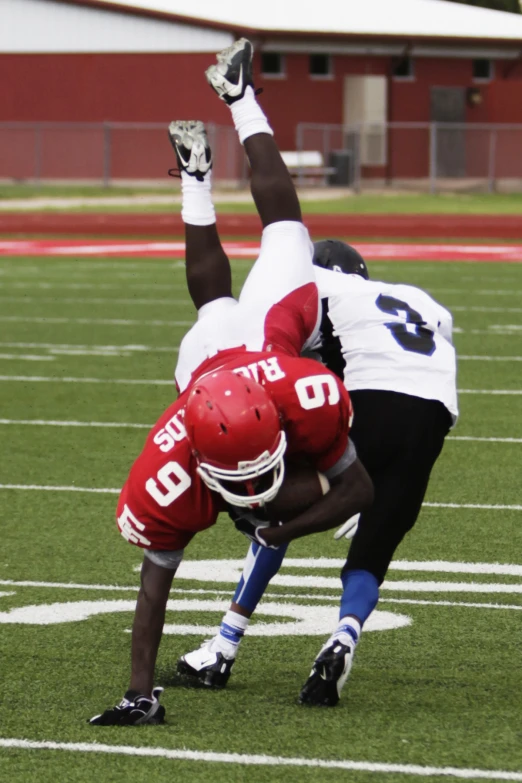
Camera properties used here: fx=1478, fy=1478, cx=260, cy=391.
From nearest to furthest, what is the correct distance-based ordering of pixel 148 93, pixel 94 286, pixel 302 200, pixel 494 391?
pixel 494 391, pixel 94 286, pixel 302 200, pixel 148 93

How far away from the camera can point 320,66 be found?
37062mm

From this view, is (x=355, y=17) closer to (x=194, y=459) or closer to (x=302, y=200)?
(x=302, y=200)

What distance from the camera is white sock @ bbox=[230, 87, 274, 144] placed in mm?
5336

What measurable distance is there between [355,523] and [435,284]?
11882 mm

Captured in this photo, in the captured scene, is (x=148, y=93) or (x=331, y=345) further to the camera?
(x=148, y=93)

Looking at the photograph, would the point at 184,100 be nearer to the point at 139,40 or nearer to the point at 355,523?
the point at 139,40

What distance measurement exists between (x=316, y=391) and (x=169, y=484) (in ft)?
1.58

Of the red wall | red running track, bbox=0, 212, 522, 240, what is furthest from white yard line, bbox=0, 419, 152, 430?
the red wall

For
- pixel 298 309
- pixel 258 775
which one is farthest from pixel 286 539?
pixel 298 309

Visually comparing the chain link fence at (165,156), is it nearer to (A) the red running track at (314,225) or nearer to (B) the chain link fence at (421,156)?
(B) the chain link fence at (421,156)

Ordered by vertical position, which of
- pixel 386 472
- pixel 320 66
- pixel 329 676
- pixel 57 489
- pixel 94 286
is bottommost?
pixel 94 286

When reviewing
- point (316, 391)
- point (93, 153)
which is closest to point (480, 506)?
point (316, 391)

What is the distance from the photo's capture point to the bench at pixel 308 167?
3041 cm

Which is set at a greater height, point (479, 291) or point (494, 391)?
point (494, 391)
